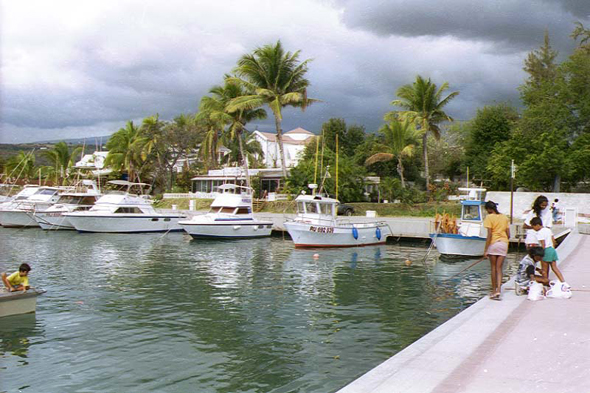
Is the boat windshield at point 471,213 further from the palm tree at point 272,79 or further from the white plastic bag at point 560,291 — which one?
the palm tree at point 272,79

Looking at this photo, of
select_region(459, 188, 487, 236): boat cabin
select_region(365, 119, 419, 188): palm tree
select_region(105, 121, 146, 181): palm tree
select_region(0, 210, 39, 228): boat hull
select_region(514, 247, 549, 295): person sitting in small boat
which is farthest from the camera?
→ select_region(105, 121, 146, 181): palm tree

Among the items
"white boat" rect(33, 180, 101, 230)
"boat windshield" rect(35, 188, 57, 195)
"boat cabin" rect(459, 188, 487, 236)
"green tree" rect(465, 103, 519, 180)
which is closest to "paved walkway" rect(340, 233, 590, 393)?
"boat cabin" rect(459, 188, 487, 236)

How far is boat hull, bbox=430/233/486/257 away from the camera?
24.4 meters

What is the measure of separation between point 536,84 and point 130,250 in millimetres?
47588

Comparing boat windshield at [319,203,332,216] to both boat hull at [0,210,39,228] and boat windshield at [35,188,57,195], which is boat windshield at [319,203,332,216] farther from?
boat windshield at [35,188,57,195]

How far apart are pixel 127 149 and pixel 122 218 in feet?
98.9

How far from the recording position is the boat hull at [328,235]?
2819cm

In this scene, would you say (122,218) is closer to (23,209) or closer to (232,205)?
(232,205)

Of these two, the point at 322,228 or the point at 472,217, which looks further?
the point at 322,228

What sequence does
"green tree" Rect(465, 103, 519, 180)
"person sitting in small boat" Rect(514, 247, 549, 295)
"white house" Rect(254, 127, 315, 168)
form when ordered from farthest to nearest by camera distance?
"white house" Rect(254, 127, 315, 168)
"green tree" Rect(465, 103, 519, 180)
"person sitting in small boat" Rect(514, 247, 549, 295)

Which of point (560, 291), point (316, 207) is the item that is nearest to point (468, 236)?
point (316, 207)

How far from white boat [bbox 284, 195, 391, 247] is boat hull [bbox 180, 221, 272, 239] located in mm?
5140

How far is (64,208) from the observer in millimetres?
39156

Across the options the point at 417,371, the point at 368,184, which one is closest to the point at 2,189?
the point at 368,184
